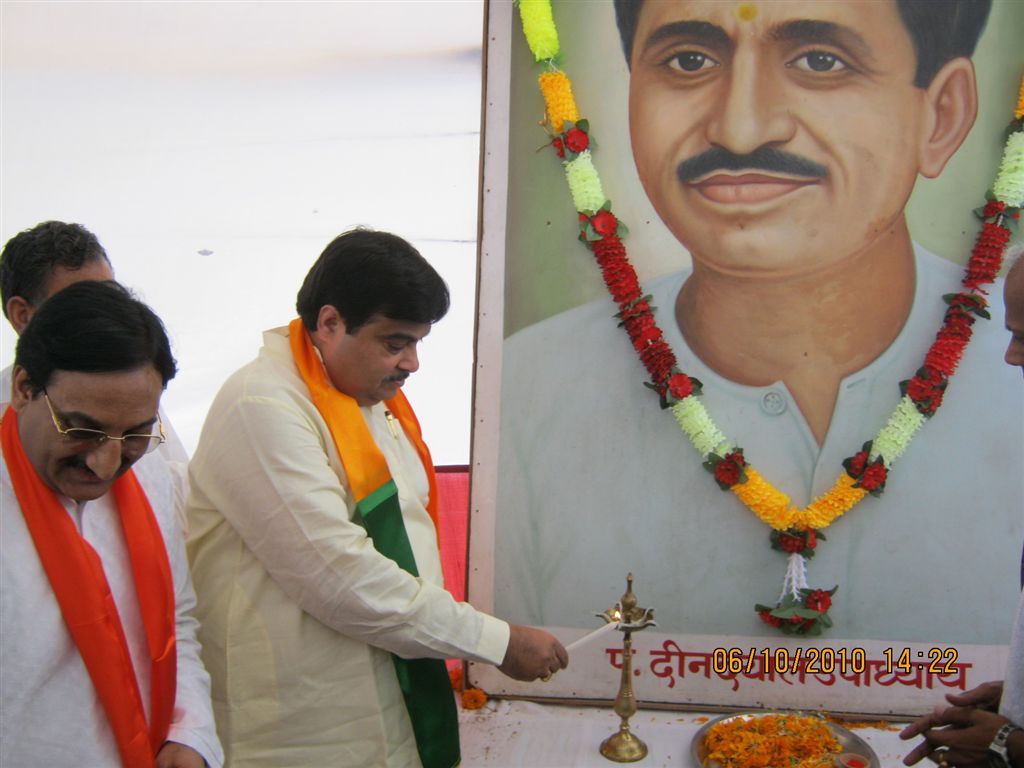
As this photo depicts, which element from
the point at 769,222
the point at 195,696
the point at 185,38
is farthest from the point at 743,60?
the point at 195,696

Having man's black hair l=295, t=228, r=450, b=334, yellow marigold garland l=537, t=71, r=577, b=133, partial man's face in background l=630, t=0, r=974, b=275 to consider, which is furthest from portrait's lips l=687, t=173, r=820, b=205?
man's black hair l=295, t=228, r=450, b=334

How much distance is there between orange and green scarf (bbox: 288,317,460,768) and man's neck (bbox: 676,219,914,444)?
4.68ft

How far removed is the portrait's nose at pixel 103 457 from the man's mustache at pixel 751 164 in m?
2.21

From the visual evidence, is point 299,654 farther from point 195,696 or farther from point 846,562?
point 846,562

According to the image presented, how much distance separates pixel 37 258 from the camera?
228 cm

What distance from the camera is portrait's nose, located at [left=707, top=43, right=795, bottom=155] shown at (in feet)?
10.1

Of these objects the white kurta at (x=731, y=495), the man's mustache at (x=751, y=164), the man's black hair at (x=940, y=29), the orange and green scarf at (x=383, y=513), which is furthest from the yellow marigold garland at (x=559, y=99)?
the orange and green scarf at (x=383, y=513)

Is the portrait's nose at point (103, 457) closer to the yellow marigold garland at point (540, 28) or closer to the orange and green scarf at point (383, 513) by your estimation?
the orange and green scarf at point (383, 513)

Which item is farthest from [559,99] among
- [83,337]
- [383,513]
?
[83,337]

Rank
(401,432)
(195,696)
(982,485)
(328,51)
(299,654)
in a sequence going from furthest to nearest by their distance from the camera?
(328,51) < (982,485) < (401,432) < (299,654) < (195,696)

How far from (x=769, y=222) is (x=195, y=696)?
2247 mm

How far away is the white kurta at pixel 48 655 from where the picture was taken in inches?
55.1

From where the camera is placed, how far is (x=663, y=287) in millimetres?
3201

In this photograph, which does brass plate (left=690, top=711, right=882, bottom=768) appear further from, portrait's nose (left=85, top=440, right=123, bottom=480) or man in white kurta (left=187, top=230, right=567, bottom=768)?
portrait's nose (left=85, top=440, right=123, bottom=480)
